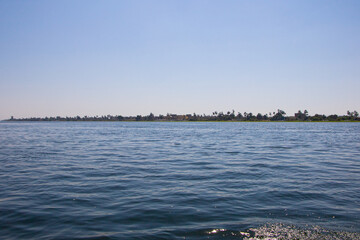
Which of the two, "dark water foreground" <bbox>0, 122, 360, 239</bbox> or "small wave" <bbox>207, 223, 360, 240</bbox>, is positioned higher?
"small wave" <bbox>207, 223, 360, 240</bbox>

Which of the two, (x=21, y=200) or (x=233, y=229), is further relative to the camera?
(x=21, y=200)

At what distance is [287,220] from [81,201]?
836 cm

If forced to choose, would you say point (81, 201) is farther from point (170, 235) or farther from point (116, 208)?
point (170, 235)

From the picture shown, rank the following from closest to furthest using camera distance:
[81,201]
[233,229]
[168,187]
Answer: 1. [233,229]
2. [81,201]
3. [168,187]

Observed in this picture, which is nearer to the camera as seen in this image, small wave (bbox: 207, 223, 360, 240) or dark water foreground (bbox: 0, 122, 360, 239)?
small wave (bbox: 207, 223, 360, 240)

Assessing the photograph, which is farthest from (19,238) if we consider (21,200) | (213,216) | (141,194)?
(213,216)

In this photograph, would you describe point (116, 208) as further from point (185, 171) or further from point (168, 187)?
point (185, 171)

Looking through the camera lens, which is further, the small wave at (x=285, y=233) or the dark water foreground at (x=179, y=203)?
the dark water foreground at (x=179, y=203)

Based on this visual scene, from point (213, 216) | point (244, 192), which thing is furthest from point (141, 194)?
point (244, 192)

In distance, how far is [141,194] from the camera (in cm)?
1163

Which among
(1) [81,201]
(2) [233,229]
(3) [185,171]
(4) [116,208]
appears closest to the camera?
(2) [233,229]

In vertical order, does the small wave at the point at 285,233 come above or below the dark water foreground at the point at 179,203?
above

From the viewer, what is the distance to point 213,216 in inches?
351

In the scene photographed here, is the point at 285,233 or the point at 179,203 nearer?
the point at 285,233
